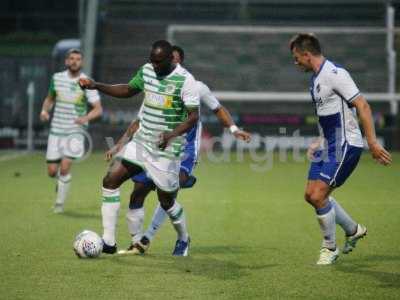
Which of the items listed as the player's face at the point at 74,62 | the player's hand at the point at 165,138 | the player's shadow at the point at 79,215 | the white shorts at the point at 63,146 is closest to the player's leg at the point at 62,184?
the white shorts at the point at 63,146

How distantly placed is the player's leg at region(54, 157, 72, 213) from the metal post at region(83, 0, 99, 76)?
48.6 feet

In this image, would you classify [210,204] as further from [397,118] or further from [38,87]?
[38,87]

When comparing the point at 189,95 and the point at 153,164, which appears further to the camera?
the point at 153,164

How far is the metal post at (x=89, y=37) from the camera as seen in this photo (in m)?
30.0

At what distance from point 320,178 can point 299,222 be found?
381 centimetres

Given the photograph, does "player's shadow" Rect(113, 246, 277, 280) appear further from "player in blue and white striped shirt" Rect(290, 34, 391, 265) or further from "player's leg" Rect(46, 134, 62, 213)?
"player's leg" Rect(46, 134, 62, 213)

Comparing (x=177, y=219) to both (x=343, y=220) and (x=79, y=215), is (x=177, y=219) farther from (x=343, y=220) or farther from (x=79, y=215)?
(x=79, y=215)

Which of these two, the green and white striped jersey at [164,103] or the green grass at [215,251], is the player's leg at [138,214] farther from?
the green and white striped jersey at [164,103]

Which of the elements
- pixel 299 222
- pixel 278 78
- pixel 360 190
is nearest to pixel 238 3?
pixel 278 78

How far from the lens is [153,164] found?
995cm

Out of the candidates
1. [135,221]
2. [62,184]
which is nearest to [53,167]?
[62,184]

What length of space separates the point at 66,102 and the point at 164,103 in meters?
5.90

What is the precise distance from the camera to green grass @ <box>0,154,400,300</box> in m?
8.34

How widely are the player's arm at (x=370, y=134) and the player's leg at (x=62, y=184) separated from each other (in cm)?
657
